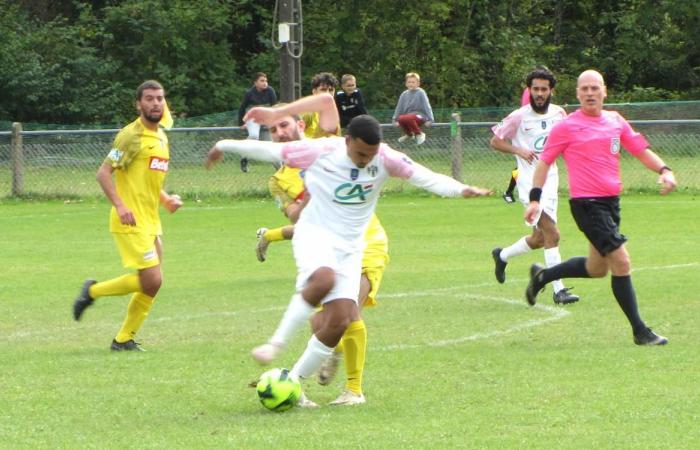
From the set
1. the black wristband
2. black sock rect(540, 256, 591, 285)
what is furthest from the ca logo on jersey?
black sock rect(540, 256, 591, 285)

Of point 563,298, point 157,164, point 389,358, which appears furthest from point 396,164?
point 563,298

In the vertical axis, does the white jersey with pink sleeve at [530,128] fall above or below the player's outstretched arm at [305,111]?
below

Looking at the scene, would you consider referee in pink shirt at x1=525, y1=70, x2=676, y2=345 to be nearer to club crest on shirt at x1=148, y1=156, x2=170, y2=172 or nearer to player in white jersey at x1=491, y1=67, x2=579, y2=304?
player in white jersey at x1=491, y1=67, x2=579, y2=304

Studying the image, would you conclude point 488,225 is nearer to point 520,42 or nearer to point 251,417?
point 251,417

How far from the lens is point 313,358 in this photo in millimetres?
7828

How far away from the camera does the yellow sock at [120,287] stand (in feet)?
33.5

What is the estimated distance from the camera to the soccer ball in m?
7.64

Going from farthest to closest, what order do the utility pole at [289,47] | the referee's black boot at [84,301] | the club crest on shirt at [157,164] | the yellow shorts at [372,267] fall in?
the utility pole at [289,47] < the referee's black boot at [84,301] < the club crest on shirt at [157,164] < the yellow shorts at [372,267]

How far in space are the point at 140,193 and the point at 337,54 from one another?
95.7ft

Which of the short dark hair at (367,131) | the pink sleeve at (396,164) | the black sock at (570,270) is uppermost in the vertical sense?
the short dark hair at (367,131)

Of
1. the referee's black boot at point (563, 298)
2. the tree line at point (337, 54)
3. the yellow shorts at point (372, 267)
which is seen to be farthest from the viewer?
the tree line at point (337, 54)

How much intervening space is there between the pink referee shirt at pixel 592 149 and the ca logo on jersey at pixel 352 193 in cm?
272

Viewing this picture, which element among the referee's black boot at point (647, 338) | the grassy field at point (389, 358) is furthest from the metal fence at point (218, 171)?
the referee's black boot at point (647, 338)

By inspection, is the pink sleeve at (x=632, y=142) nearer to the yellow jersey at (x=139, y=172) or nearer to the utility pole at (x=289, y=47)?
the yellow jersey at (x=139, y=172)
